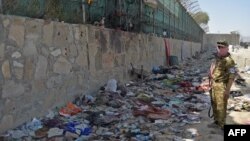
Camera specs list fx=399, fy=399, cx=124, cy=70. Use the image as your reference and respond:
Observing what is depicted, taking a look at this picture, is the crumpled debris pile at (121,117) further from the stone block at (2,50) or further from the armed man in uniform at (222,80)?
the stone block at (2,50)

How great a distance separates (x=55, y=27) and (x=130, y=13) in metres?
6.11

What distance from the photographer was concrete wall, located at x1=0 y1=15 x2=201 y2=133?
618cm

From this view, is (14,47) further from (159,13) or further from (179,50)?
(179,50)

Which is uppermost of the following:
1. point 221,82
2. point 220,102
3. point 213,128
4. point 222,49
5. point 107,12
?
point 107,12

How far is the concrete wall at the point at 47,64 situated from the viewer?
20.3 ft

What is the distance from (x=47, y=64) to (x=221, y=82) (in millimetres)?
3220

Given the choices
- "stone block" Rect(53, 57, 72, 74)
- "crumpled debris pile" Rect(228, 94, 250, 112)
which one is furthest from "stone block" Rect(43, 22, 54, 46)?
"crumpled debris pile" Rect(228, 94, 250, 112)

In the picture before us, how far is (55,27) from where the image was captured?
759 cm

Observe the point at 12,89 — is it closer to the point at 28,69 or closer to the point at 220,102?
the point at 28,69

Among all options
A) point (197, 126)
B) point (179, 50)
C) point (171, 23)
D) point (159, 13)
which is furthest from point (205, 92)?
point (179, 50)

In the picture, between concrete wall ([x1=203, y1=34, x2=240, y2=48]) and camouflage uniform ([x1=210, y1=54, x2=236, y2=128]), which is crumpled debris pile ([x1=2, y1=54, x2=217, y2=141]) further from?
concrete wall ([x1=203, y1=34, x2=240, y2=48])

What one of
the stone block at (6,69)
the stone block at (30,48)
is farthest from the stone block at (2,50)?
the stone block at (30,48)

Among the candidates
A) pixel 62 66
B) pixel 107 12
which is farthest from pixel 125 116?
pixel 107 12

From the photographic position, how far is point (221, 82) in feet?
24.2
